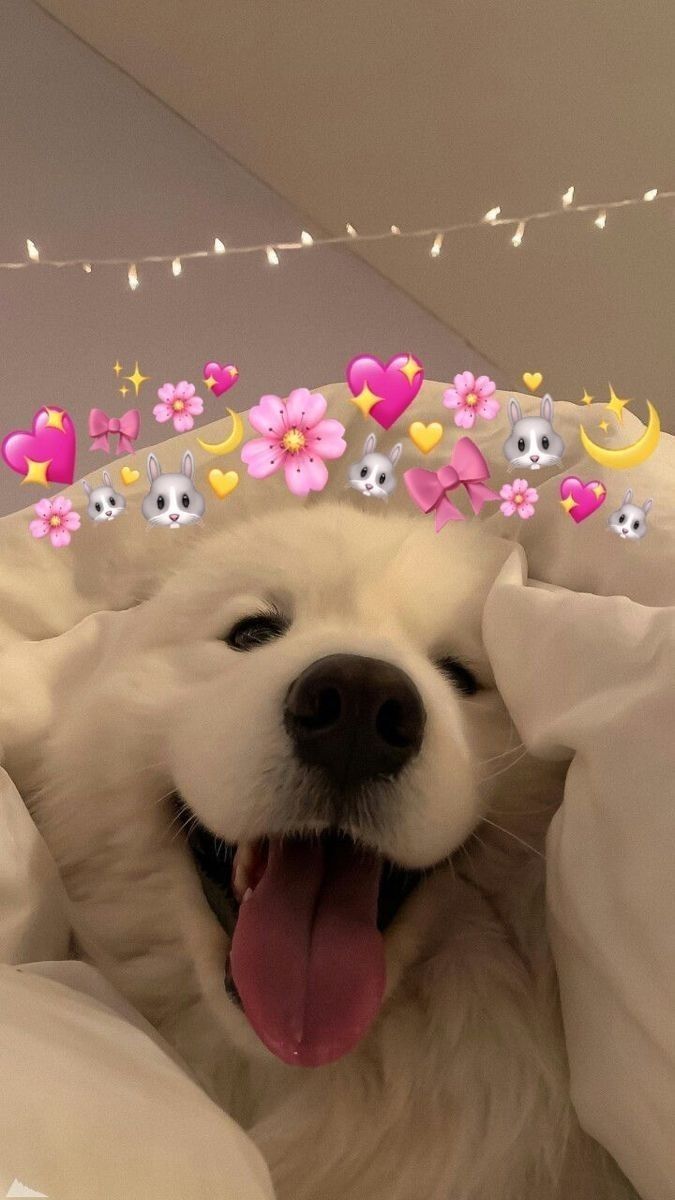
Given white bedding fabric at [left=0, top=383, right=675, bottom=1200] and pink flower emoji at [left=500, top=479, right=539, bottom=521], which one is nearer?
white bedding fabric at [left=0, top=383, right=675, bottom=1200]

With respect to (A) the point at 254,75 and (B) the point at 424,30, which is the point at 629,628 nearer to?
(B) the point at 424,30

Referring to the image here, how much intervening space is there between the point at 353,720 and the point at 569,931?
0.62ft

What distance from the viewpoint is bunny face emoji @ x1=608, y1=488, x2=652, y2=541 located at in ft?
2.23

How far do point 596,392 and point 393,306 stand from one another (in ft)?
1.60

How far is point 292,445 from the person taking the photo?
946mm

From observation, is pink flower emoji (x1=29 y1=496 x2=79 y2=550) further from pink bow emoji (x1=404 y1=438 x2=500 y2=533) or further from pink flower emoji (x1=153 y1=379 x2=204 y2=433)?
pink bow emoji (x1=404 y1=438 x2=500 y2=533)

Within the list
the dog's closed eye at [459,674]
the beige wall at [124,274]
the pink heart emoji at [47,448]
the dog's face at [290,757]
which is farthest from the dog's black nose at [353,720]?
the beige wall at [124,274]

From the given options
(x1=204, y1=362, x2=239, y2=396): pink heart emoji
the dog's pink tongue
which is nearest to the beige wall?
(x1=204, y1=362, x2=239, y2=396): pink heart emoji

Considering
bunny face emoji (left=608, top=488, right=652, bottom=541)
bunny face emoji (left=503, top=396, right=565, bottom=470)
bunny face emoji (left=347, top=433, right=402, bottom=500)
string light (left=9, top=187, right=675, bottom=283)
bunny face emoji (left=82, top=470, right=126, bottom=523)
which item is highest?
string light (left=9, top=187, right=675, bottom=283)

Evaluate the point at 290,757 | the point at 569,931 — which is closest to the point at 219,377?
the point at 290,757

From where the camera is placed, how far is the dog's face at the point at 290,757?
2.10 ft

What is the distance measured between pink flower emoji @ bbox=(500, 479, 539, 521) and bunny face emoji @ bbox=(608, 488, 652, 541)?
0.46ft

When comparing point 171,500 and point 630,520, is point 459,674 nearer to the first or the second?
point 630,520

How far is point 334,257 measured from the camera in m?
2.04
